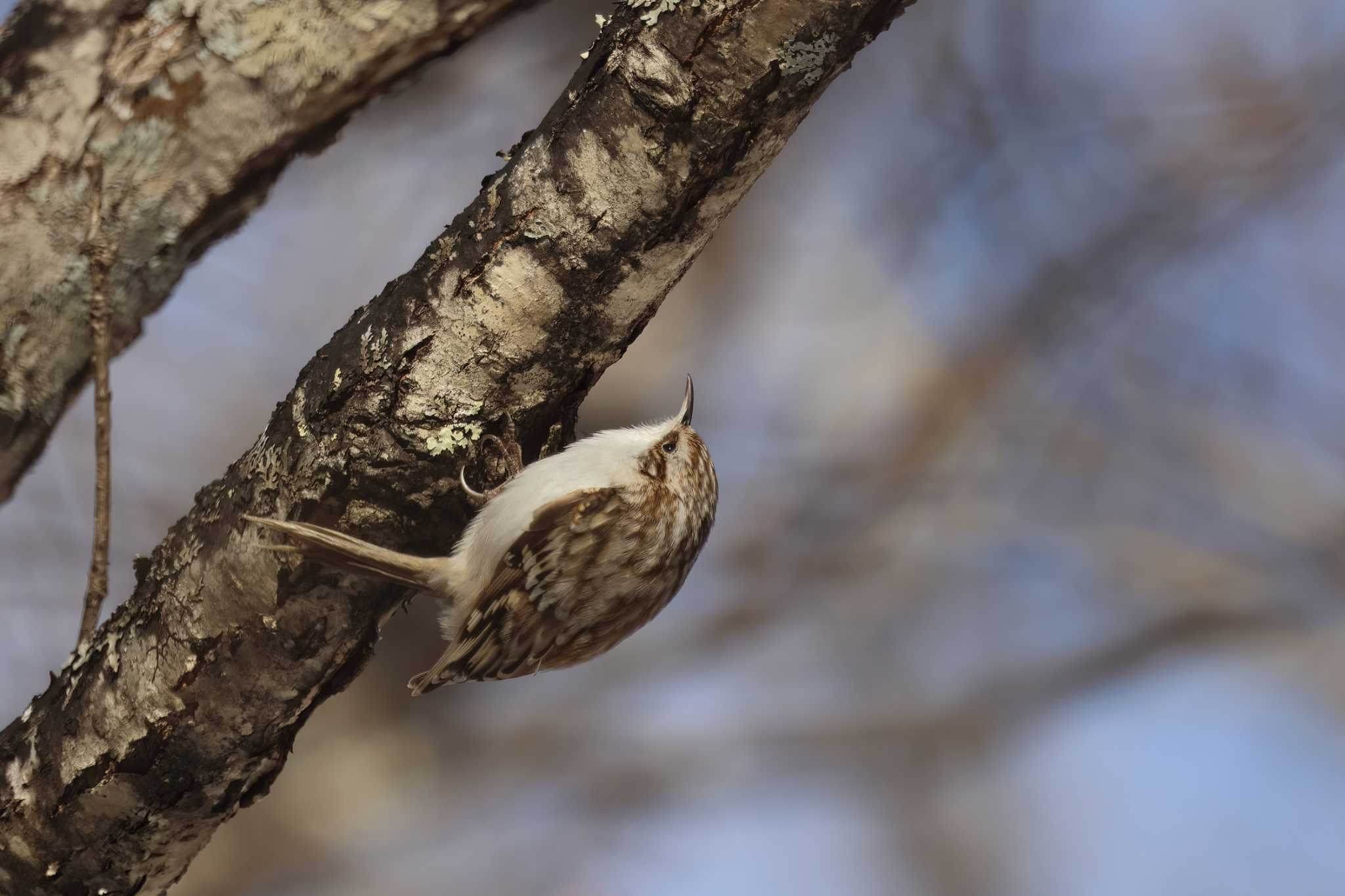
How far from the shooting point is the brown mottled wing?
204 cm

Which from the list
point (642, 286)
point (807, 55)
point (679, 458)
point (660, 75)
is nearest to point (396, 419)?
point (642, 286)

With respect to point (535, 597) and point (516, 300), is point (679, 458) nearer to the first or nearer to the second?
point (535, 597)

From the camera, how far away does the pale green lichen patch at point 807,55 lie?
4.27ft

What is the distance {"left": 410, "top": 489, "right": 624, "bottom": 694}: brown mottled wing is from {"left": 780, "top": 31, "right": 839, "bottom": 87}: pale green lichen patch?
92cm

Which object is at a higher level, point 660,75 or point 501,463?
point 660,75

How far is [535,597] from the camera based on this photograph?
207 centimetres

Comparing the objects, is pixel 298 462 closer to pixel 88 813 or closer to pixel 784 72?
pixel 88 813

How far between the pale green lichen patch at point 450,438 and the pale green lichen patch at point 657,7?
1.83ft

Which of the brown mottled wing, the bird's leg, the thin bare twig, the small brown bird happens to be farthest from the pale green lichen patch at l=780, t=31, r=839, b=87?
the thin bare twig

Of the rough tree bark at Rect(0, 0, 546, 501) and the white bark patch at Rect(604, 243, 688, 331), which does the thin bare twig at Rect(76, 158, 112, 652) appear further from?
the white bark patch at Rect(604, 243, 688, 331)

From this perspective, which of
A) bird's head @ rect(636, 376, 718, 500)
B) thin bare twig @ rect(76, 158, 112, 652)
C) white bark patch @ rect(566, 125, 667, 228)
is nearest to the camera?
white bark patch @ rect(566, 125, 667, 228)

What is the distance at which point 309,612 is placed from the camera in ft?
5.26

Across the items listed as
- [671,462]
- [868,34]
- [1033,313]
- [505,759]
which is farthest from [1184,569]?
[868,34]

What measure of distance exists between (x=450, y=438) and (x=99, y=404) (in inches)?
26.2
